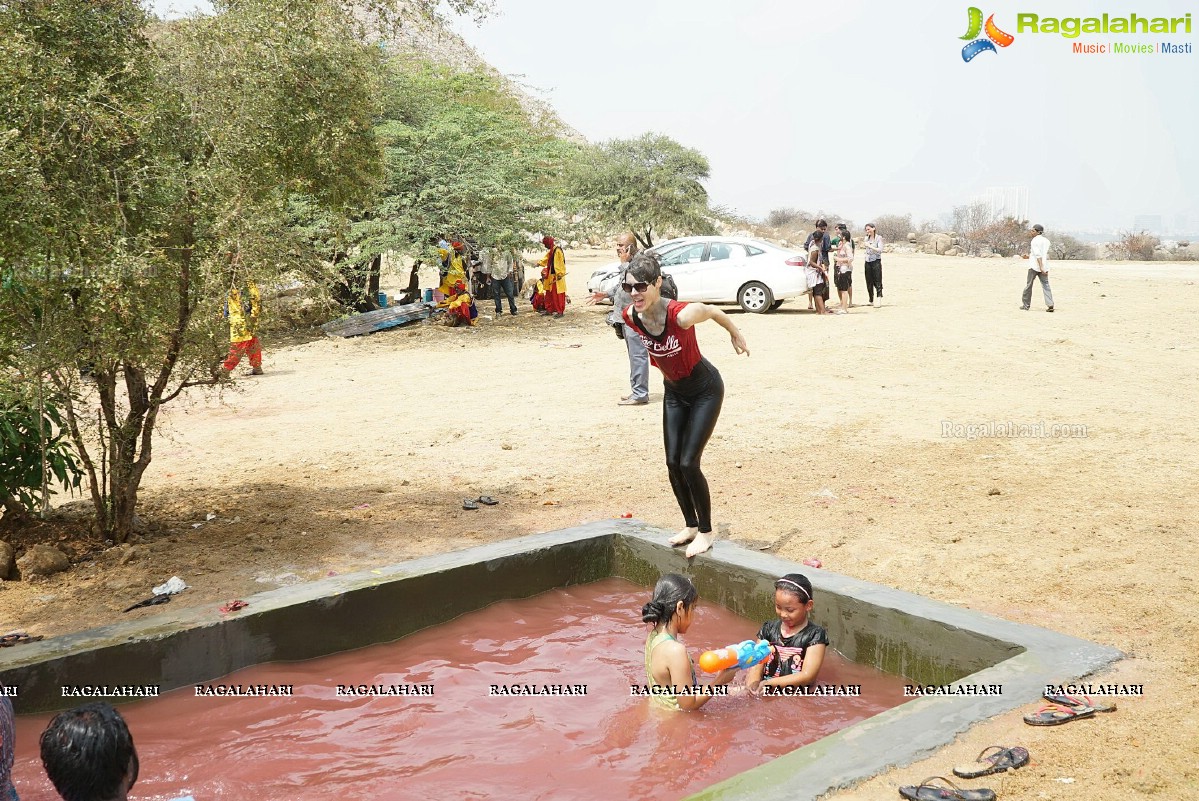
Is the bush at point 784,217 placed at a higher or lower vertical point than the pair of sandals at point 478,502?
higher

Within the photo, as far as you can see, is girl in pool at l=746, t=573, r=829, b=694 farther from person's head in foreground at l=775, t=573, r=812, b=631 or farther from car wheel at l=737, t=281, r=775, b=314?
car wheel at l=737, t=281, r=775, b=314

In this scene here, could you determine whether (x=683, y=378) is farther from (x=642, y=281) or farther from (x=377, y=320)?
(x=377, y=320)

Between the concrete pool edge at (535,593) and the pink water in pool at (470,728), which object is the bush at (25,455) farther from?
the pink water in pool at (470,728)

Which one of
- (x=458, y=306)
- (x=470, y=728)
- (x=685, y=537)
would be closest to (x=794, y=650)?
(x=685, y=537)

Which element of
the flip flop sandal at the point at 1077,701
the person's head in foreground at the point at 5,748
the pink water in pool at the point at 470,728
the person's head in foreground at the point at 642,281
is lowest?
the pink water in pool at the point at 470,728

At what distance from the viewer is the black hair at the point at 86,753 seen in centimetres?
289

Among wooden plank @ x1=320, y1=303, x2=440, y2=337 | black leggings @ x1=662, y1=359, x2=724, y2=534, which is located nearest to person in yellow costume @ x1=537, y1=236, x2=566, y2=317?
wooden plank @ x1=320, y1=303, x2=440, y2=337

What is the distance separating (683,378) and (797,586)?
1.55 meters

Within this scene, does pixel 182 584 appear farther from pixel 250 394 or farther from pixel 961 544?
pixel 250 394

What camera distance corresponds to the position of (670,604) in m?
4.79

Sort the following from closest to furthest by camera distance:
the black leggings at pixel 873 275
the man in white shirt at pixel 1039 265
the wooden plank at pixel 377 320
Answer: the man in white shirt at pixel 1039 265 → the wooden plank at pixel 377 320 → the black leggings at pixel 873 275

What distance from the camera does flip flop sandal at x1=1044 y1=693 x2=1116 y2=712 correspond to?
4021 millimetres

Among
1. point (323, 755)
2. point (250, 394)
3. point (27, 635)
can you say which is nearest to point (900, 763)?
point (323, 755)

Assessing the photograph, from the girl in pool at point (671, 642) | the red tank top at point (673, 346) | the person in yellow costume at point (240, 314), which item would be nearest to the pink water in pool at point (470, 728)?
the girl in pool at point (671, 642)
